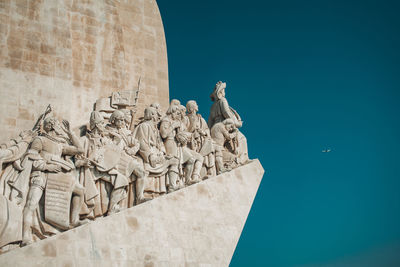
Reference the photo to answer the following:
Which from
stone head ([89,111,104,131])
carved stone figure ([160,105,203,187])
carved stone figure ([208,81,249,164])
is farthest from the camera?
carved stone figure ([208,81,249,164])

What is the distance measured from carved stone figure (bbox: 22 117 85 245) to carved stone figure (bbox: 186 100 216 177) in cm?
305

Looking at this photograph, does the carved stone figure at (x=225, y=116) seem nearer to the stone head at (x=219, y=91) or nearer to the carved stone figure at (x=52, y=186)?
the stone head at (x=219, y=91)

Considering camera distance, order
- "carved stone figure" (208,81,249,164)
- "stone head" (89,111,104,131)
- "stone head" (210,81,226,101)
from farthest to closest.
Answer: "stone head" (210,81,226,101) < "carved stone figure" (208,81,249,164) < "stone head" (89,111,104,131)

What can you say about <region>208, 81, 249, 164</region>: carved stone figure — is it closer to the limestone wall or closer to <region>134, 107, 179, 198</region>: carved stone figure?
the limestone wall

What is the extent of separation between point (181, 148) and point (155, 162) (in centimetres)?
95

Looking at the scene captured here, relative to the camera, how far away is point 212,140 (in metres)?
12.7

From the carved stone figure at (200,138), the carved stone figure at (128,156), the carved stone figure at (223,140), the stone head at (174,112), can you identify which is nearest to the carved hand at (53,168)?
the carved stone figure at (128,156)

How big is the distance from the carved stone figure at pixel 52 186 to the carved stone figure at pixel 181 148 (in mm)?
2168

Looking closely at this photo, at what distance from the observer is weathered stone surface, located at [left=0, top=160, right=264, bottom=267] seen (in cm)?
866

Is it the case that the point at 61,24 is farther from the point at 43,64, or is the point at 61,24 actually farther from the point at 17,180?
the point at 17,180

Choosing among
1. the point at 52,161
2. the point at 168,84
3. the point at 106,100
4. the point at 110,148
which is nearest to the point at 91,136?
the point at 110,148

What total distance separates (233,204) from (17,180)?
4206mm

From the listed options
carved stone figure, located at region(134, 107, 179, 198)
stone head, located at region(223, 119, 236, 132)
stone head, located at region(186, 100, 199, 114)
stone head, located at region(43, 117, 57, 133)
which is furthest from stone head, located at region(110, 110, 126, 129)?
stone head, located at region(223, 119, 236, 132)

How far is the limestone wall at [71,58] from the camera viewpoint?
437 inches
